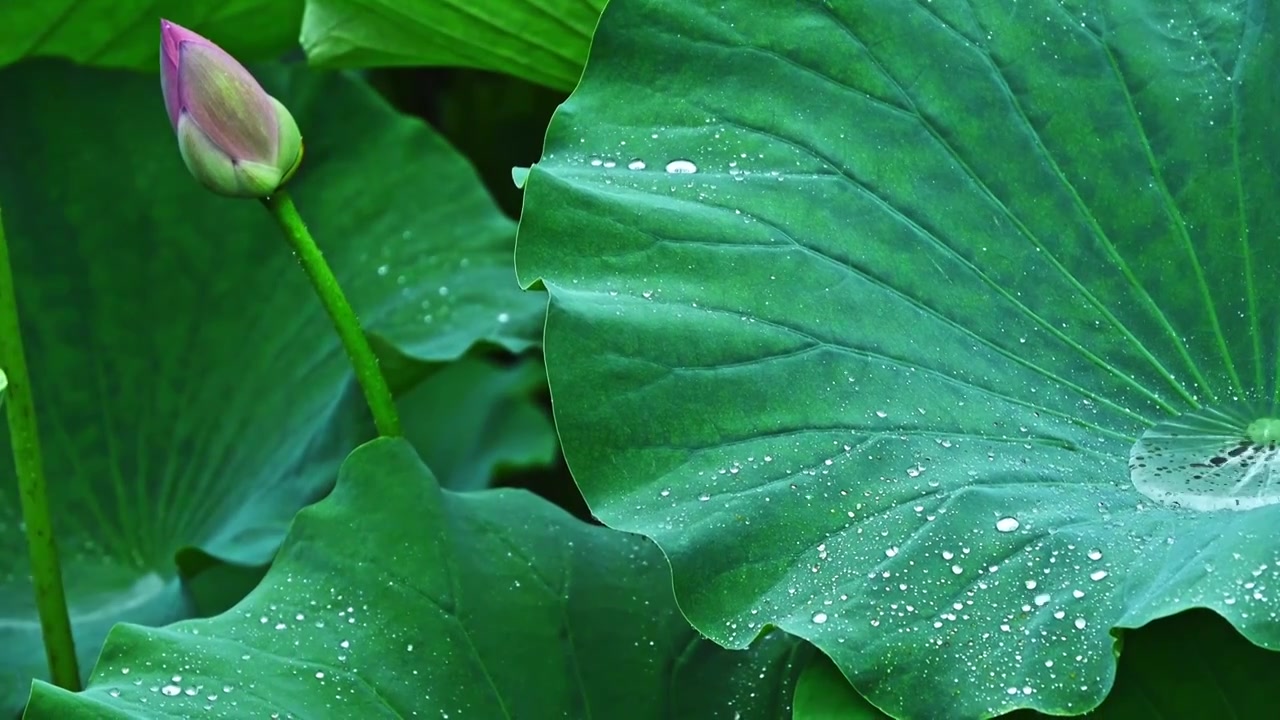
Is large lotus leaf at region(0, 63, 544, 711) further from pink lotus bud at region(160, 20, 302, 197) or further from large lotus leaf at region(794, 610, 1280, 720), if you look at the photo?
large lotus leaf at region(794, 610, 1280, 720)

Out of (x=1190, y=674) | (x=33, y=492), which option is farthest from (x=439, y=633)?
(x=1190, y=674)

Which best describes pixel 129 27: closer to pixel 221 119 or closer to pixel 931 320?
pixel 221 119

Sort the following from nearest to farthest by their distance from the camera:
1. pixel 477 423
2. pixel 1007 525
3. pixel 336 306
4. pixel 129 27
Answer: pixel 1007 525 < pixel 336 306 < pixel 129 27 < pixel 477 423

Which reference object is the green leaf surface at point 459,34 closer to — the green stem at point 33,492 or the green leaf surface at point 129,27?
the green leaf surface at point 129,27

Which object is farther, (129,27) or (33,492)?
(129,27)

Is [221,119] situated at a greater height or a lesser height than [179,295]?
greater

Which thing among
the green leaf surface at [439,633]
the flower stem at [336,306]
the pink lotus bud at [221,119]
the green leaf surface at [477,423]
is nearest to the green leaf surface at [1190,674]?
the green leaf surface at [439,633]
